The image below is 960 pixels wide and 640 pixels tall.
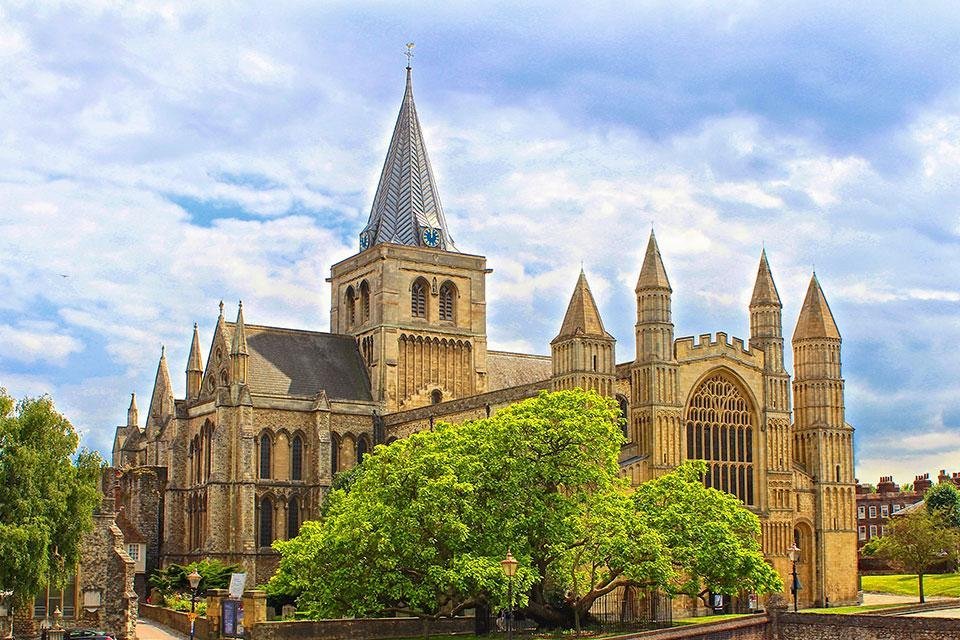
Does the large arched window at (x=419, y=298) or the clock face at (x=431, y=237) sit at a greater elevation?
the clock face at (x=431, y=237)

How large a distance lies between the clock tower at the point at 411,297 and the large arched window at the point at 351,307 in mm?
65

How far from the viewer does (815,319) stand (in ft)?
255

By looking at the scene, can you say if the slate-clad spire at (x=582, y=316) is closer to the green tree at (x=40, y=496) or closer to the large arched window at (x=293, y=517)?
the large arched window at (x=293, y=517)

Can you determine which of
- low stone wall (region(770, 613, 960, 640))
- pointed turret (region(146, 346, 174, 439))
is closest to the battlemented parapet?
low stone wall (region(770, 613, 960, 640))

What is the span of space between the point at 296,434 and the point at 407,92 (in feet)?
87.9

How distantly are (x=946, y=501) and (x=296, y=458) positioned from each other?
47.1 metres

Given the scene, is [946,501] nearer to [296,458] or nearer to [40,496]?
[296,458]

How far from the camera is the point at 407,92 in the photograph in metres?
95.2

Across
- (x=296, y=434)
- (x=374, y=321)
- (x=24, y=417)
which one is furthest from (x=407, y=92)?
(x=24, y=417)

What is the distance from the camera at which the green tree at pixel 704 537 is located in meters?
53.8

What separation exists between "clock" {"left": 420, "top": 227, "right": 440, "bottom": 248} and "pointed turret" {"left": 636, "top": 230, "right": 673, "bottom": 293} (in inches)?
907

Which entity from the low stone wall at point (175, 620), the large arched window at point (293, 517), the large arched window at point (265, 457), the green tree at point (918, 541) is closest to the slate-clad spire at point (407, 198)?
the large arched window at point (265, 457)

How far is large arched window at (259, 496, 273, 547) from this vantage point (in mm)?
79250

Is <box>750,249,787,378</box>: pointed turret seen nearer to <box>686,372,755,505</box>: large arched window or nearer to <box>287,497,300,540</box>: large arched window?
<box>686,372,755,505</box>: large arched window
